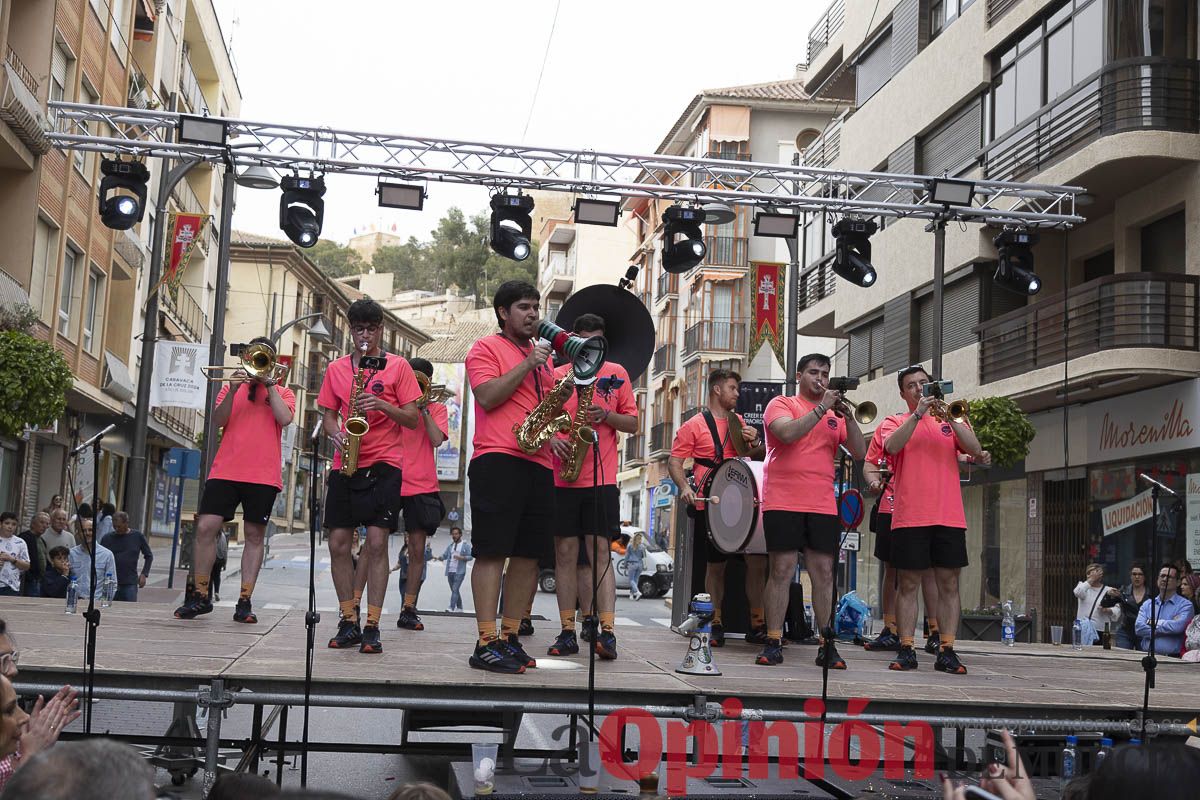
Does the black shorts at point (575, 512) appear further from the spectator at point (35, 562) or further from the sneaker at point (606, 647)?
the spectator at point (35, 562)

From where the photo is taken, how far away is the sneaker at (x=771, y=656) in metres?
7.98

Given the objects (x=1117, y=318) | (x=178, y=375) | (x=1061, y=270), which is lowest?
(x=178, y=375)

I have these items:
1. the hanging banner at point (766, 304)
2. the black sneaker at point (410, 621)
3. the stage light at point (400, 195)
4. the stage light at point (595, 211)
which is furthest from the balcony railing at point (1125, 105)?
the black sneaker at point (410, 621)

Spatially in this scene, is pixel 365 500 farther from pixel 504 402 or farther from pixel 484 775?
pixel 484 775

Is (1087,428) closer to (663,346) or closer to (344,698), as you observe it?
(344,698)

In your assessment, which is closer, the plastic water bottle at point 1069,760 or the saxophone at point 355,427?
the plastic water bottle at point 1069,760

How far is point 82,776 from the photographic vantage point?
98.1 inches

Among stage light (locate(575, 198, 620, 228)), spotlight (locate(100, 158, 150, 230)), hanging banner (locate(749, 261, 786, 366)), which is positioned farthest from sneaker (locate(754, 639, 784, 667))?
hanging banner (locate(749, 261, 786, 366))

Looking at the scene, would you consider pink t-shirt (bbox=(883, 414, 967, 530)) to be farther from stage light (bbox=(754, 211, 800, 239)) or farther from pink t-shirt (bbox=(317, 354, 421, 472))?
stage light (bbox=(754, 211, 800, 239))

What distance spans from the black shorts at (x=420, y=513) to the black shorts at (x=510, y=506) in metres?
1.96

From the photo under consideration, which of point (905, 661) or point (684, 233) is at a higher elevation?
point (684, 233)

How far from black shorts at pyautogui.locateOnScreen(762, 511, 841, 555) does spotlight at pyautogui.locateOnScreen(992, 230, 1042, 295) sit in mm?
9248

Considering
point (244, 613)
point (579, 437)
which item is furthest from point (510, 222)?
point (579, 437)

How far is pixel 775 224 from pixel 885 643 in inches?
310
